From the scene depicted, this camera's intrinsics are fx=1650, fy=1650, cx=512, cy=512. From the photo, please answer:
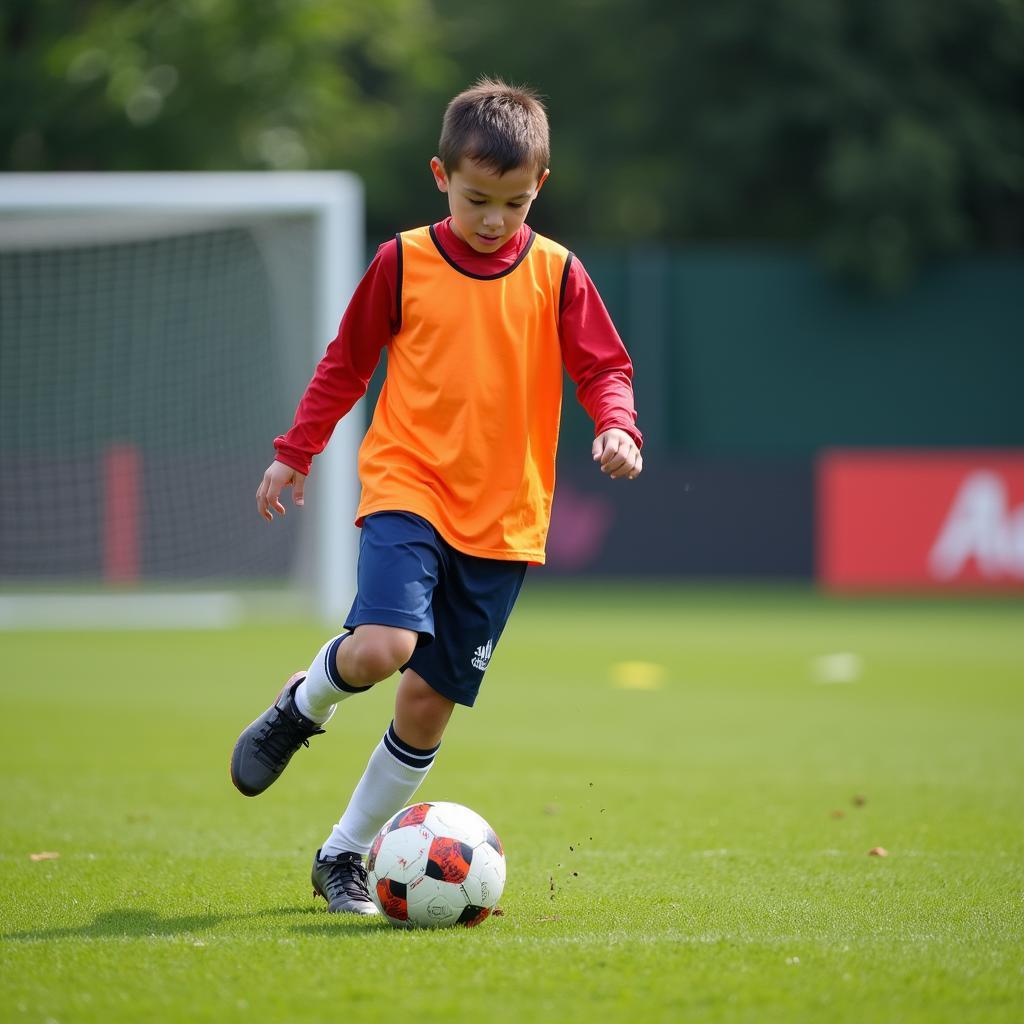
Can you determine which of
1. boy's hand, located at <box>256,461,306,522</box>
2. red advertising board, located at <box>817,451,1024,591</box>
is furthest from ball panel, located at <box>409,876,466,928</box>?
red advertising board, located at <box>817,451,1024,591</box>

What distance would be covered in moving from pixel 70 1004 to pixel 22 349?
13.5 meters

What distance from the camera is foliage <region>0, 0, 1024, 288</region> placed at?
75.2 feet

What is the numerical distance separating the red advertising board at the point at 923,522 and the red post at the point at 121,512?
7.49 meters

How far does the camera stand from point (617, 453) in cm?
422

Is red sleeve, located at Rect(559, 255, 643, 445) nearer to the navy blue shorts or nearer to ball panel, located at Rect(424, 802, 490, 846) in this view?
the navy blue shorts

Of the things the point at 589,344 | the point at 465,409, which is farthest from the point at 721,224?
the point at 465,409

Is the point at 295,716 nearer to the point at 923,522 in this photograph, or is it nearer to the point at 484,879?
the point at 484,879

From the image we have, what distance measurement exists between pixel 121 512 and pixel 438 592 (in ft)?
44.4

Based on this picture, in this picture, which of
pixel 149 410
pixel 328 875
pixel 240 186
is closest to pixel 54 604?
pixel 149 410

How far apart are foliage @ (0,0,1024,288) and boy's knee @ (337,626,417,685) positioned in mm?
18925

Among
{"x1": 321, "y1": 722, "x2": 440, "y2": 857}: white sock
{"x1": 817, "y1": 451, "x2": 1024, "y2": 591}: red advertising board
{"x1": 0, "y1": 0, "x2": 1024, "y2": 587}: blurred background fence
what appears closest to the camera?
{"x1": 321, "y1": 722, "x2": 440, "y2": 857}: white sock

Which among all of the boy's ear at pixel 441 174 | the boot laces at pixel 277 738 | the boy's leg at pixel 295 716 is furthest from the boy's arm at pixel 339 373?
the boot laces at pixel 277 738

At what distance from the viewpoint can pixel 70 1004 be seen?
11.0ft

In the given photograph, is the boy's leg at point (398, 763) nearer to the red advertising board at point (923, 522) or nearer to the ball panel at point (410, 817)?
the ball panel at point (410, 817)
